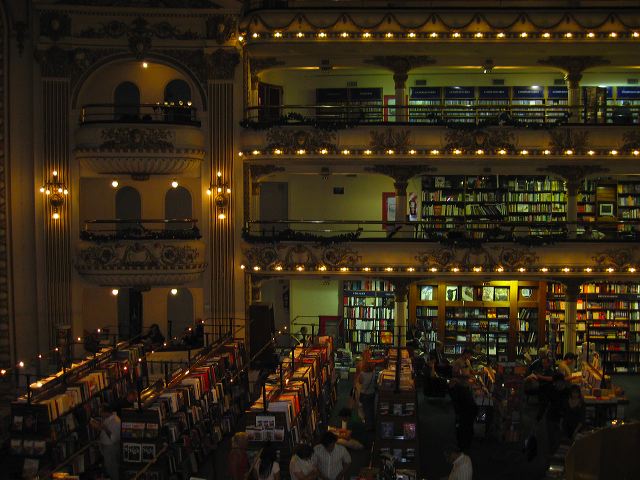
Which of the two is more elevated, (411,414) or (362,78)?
(362,78)

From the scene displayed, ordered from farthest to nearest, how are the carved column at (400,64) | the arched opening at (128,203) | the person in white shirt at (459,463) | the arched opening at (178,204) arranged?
1. the arched opening at (178,204)
2. the arched opening at (128,203)
3. the carved column at (400,64)
4. the person in white shirt at (459,463)

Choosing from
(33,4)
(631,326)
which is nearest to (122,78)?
(33,4)

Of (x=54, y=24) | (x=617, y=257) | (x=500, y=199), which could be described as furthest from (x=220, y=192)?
(x=617, y=257)

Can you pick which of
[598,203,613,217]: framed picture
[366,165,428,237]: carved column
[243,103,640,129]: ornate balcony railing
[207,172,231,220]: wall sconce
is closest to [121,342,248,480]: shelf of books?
[207,172,231,220]: wall sconce

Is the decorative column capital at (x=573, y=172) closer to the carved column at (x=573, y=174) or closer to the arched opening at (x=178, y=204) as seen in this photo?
the carved column at (x=573, y=174)

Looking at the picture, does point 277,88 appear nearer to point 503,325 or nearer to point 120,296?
point 120,296

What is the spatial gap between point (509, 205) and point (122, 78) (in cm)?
992

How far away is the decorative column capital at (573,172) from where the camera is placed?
2003cm

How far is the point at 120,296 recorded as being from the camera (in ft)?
72.6

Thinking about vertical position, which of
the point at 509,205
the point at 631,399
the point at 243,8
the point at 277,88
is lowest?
the point at 631,399

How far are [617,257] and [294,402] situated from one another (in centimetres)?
977

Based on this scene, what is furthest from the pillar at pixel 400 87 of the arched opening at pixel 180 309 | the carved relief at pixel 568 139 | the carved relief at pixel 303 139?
the arched opening at pixel 180 309

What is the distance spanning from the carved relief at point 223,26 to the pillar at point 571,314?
9515mm

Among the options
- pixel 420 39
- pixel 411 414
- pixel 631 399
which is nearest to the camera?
pixel 411 414
